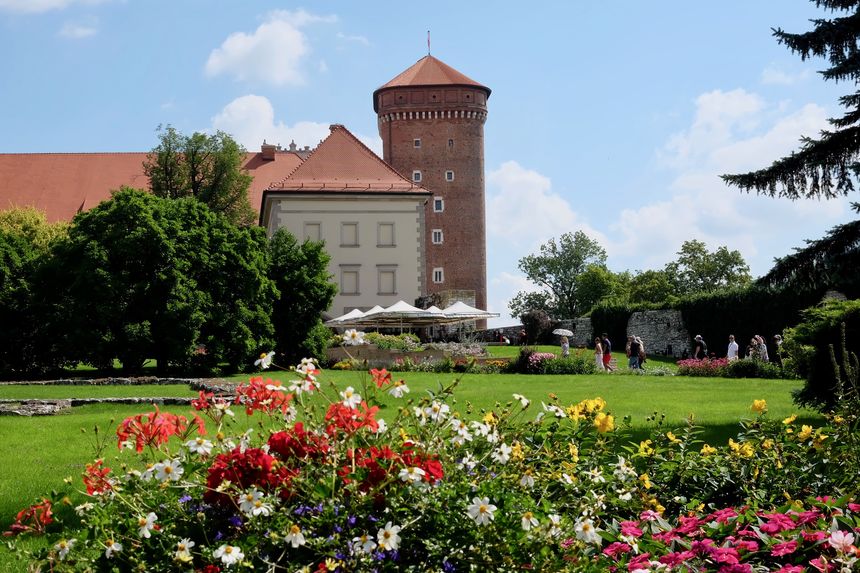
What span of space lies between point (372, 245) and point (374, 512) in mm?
48381

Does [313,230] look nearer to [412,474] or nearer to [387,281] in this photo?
[387,281]

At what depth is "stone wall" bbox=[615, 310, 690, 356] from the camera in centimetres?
4603

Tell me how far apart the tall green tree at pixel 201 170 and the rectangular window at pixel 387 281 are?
1041cm

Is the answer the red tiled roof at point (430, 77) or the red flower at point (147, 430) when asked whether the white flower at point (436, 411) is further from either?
the red tiled roof at point (430, 77)

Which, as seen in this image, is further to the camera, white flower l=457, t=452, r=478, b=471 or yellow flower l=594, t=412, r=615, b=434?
yellow flower l=594, t=412, r=615, b=434

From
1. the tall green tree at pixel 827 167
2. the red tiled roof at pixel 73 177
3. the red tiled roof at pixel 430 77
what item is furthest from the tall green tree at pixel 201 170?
the tall green tree at pixel 827 167

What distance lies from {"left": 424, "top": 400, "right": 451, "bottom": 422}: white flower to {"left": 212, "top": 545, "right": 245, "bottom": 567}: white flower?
1.15 meters

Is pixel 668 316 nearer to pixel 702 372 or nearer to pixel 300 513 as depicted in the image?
pixel 702 372

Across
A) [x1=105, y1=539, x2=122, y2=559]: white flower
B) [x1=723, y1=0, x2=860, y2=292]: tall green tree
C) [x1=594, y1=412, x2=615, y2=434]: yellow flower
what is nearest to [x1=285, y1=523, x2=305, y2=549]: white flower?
[x1=105, y1=539, x2=122, y2=559]: white flower

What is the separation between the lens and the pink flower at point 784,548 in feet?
14.5

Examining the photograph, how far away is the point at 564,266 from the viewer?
94.3 metres

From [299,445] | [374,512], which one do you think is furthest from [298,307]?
[374,512]

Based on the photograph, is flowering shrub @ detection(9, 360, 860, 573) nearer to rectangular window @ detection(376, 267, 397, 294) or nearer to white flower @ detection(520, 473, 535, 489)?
white flower @ detection(520, 473, 535, 489)

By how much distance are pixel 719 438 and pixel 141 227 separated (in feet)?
71.6
